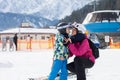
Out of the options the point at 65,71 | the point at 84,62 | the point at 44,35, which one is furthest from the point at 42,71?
the point at 44,35

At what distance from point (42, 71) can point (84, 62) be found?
5823 millimetres

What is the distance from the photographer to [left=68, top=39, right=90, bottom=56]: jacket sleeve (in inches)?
318

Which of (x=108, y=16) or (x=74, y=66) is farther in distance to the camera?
(x=108, y=16)

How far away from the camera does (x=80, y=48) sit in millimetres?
8125

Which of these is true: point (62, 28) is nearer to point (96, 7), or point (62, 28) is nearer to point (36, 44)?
point (36, 44)

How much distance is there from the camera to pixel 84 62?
813cm

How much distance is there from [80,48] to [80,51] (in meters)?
0.06

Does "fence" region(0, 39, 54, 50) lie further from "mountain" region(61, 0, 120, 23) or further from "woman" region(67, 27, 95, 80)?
"mountain" region(61, 0, 120, 23)

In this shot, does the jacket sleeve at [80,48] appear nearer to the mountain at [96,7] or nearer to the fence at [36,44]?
the fence at [36,44]

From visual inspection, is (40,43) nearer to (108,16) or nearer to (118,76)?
(108,16)

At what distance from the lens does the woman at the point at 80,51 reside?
26.6 ft

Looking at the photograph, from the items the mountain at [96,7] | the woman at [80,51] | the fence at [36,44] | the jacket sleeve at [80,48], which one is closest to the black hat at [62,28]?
the woman at [80,51]

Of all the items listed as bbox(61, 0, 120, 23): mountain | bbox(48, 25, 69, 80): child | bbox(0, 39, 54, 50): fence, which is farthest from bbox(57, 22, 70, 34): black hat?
bbox(61, 0, 120, 23): mountain

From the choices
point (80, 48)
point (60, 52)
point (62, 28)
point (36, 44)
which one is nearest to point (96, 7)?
point (36, 44)
